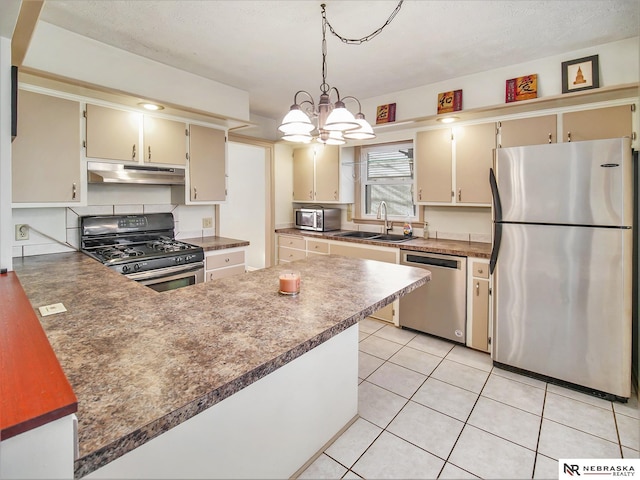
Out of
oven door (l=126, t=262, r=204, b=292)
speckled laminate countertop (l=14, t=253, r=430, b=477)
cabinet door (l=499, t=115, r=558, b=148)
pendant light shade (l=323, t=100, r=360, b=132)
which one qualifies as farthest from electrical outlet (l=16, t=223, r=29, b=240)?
cabinet door (l=499, t=115, r=558, b=148)

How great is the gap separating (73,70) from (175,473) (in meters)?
2.64

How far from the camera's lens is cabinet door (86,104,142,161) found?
8.49ft

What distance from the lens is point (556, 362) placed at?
238 centimetres

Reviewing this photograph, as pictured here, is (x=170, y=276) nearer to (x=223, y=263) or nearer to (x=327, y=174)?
(x=223, y=263)

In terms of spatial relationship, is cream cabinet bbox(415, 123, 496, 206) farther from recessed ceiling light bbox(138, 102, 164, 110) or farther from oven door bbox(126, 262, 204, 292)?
recessed ceiling light bbox(138, 102, 164, 110)

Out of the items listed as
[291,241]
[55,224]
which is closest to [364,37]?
[291,241]

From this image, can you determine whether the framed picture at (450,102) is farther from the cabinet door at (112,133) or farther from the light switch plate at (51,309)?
the light switch plate at (51,309)

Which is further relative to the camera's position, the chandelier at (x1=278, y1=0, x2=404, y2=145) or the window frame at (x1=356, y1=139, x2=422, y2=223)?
the window frame at (x1=356, y1=139, x2=422, y2=223)

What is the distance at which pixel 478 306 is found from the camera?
2885 millimetres

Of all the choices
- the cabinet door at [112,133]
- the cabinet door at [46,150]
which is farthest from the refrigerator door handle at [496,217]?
the cabinet door at [46,150]

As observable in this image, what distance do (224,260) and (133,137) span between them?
1325mm

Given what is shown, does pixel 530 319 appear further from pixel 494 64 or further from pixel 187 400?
pixel 187 400

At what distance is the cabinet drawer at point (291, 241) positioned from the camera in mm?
4266

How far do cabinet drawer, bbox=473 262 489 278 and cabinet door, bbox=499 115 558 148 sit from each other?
1050 mm
